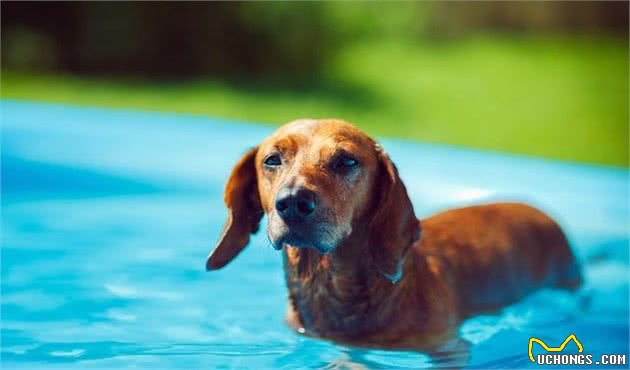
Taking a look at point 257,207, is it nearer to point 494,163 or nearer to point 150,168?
point 150,168

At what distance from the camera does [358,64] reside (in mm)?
12781

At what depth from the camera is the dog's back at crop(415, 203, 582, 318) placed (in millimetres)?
4414

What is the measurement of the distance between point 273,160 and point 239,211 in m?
0.37

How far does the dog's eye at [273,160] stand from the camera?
3732 millimetres

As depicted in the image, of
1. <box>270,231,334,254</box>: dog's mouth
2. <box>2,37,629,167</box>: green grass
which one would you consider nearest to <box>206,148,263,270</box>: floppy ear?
<box>270,231,334,254</box>: dog's mouth

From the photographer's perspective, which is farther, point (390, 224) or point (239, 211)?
point (239, 211)

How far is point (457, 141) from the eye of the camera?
9891 millimetres

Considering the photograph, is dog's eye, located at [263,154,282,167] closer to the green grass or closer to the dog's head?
the dog's head

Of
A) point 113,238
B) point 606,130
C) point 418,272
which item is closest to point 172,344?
point 418,272

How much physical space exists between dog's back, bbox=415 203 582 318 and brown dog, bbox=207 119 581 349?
11 mm

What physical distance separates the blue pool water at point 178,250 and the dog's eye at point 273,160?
79 centimetres

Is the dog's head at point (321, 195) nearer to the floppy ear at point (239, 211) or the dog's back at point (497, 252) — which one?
the floppy ear at point (239, 211)

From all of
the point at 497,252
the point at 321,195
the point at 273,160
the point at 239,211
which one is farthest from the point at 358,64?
the point at 321,195

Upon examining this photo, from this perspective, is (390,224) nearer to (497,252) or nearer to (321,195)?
(321,195)
